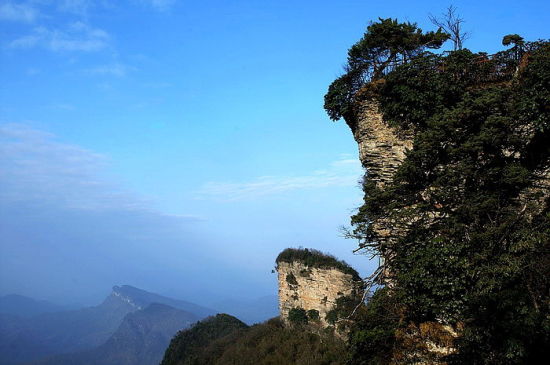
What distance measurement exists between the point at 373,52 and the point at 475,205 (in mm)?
8668

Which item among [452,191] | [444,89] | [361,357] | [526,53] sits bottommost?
[361,357]

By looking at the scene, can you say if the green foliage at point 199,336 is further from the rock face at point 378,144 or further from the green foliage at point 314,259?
the rock face at point 378,144

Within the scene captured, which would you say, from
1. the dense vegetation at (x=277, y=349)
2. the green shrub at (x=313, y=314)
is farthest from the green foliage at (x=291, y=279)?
the dense vegetation at (x=277, y=349)

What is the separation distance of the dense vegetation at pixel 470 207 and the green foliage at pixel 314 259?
12764 millimetres

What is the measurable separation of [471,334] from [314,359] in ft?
45.2

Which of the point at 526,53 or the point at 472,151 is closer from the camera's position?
the point at 472,151

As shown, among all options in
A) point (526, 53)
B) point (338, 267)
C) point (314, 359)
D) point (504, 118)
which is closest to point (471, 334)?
point (504, 118)

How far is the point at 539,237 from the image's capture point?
8828 millimetres

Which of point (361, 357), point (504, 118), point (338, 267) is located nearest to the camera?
point (504, 118)

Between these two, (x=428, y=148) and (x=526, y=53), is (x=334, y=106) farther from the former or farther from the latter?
(x=526, y=53)

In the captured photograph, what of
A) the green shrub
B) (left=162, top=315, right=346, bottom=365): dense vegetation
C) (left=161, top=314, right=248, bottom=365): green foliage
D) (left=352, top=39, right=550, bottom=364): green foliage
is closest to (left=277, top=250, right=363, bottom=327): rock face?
the green shrub

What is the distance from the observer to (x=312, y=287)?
86.5 ft

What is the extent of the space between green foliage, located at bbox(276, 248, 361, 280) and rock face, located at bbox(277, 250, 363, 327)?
14 centimetres

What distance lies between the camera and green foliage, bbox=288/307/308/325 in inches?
1041
